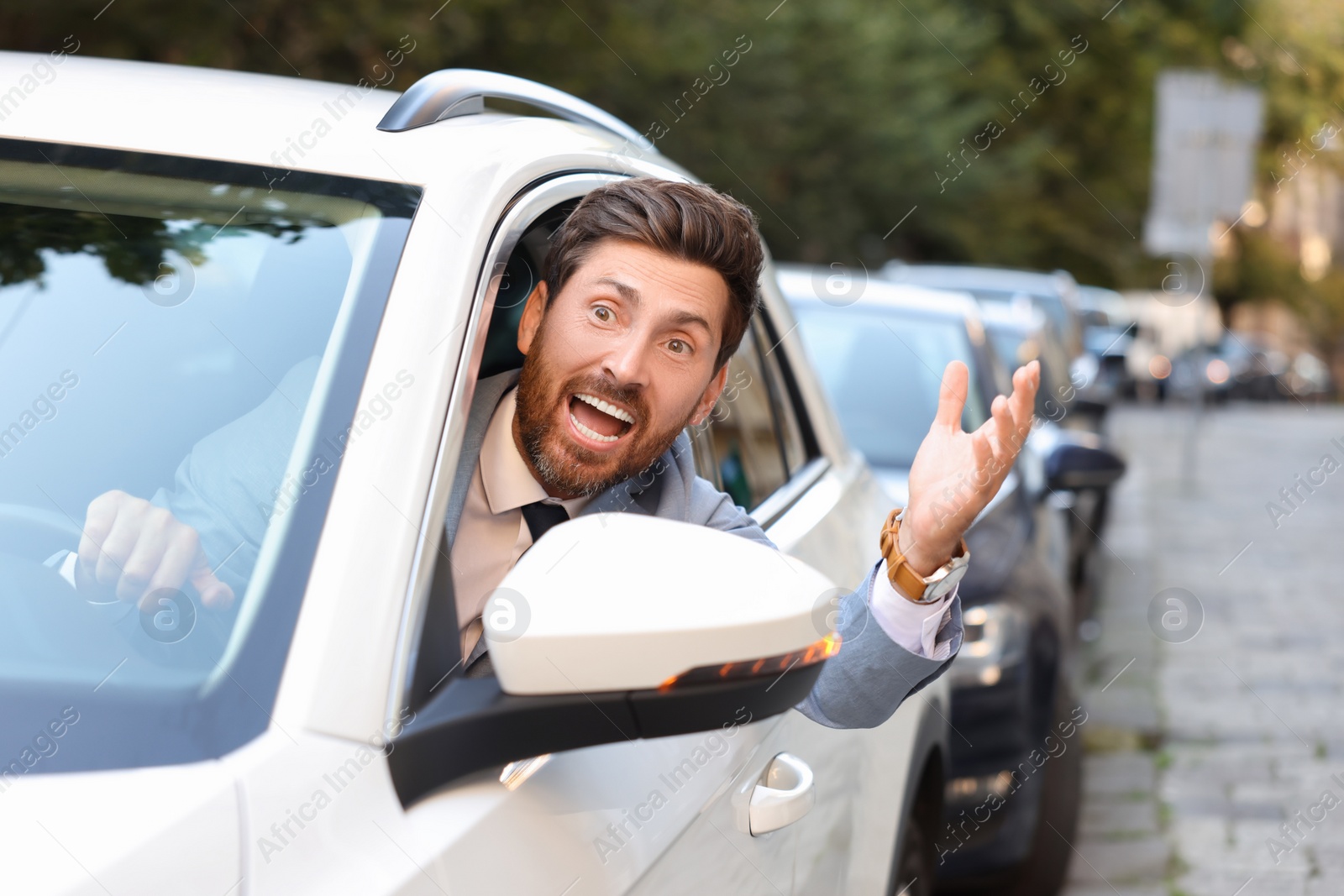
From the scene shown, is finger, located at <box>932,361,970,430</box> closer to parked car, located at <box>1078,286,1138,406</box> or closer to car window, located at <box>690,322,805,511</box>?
car window, located at <box>690,322,805,511</box>

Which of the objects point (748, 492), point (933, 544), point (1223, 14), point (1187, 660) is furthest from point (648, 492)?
point (1223, 14)

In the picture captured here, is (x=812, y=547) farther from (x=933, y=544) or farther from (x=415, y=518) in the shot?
(x=415, y=518)

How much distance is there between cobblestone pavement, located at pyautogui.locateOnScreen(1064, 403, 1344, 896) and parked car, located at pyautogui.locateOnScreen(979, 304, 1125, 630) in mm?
238

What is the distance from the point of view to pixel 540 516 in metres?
2.05

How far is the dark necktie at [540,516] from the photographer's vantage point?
2.04 m

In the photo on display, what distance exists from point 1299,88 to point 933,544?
33556 millimetres

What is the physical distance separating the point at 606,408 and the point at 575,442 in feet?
0.20

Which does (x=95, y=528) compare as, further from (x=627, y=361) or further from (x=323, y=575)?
(x=627, y=361)

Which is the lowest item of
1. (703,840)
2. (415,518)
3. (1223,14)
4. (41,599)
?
(1223,14)

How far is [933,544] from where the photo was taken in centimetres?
198

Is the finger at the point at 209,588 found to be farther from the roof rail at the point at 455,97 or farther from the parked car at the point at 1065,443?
the parked car at the point at 1065,443

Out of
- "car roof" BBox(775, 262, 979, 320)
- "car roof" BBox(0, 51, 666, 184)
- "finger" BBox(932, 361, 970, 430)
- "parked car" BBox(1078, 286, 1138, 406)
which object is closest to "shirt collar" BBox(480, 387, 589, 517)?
"car roof" BBox(0, 51, 666, 184)

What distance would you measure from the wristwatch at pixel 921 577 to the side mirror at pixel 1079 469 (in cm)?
405

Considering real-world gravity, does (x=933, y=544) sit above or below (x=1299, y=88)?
above
